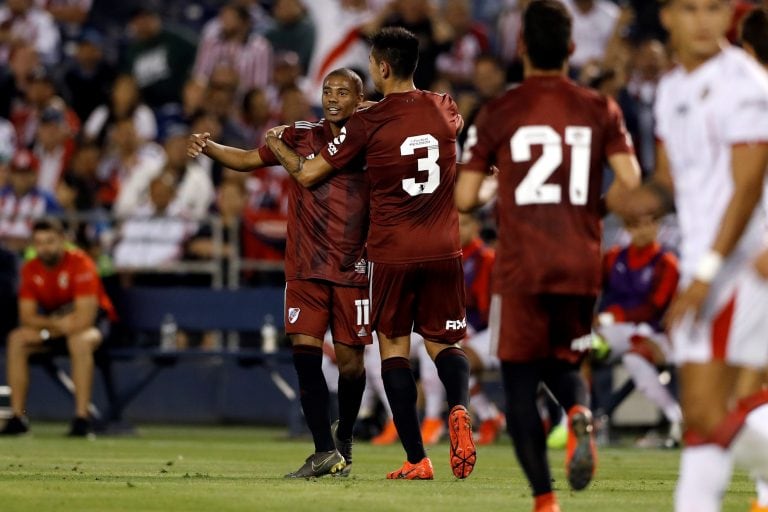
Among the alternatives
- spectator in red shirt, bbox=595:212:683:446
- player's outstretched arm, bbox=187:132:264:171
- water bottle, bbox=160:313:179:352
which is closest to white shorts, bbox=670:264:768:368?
player's outstretched arm, bbox=187:132:264:171

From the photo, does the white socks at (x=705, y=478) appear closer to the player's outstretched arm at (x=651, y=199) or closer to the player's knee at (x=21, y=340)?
the player's outstretched arm at (x=651, y=199)

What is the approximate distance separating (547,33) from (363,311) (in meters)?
3.06

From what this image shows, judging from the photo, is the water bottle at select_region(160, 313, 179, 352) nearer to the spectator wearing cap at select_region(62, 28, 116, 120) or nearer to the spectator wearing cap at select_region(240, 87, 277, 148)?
the spectator wearing cap at select_region(240, 87, 277, 148)

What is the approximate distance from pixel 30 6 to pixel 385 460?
1252 cm

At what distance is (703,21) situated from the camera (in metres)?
5.63

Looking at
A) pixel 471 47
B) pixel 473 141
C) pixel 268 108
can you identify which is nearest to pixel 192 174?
pixel 268 108

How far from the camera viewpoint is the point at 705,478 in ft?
18.2

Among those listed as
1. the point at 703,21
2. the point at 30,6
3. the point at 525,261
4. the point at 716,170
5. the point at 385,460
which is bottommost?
the point at 385,460

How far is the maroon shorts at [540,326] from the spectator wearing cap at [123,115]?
42.4ft

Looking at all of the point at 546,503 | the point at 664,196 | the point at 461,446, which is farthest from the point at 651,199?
the point at 461,446

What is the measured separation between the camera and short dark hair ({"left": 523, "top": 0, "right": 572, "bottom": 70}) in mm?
6715

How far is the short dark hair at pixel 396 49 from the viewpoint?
8.91 meters

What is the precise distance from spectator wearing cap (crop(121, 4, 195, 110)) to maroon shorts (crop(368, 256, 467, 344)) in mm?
12523

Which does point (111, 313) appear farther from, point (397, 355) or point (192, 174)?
point (397, 355)
